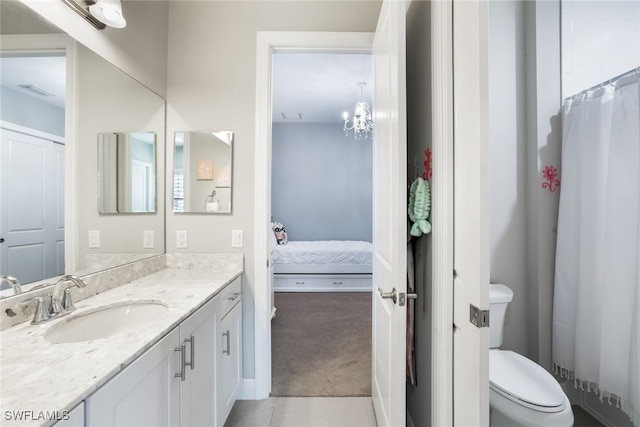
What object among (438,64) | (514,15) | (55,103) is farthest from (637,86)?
(55,103)

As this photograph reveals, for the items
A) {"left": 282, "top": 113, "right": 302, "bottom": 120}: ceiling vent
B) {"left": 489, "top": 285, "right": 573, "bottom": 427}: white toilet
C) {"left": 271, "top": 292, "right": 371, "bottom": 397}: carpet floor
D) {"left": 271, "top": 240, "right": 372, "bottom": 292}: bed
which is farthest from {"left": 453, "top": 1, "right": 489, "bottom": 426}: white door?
{"left": 282, "top": 113, "right": 302, "bottom": 120}: ceiling vent

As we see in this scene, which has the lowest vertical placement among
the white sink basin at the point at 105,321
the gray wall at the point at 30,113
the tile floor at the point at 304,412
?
the tile floor at the point at 304,412

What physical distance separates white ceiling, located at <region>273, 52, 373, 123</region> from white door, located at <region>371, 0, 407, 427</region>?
50.9 inches

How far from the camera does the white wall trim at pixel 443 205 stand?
3.21 feet

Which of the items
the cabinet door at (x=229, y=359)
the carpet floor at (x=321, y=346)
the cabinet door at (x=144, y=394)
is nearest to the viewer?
the cabinet door at (x=144, y=394)

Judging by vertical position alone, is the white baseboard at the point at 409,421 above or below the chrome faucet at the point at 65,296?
below

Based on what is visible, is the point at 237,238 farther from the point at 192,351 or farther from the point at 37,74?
the point at 37,74

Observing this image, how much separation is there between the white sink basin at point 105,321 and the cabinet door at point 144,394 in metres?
0.19

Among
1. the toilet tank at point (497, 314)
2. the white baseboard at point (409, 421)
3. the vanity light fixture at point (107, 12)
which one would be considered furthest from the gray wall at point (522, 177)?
the vanity light fixture at point (107, 12)

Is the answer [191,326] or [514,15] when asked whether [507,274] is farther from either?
[191,326]

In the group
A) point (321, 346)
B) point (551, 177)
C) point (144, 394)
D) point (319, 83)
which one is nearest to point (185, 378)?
point (144, 394)

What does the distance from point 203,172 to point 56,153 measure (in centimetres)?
75

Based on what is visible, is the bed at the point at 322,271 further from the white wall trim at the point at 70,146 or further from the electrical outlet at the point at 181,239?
the white wall trim at the point at 70,146

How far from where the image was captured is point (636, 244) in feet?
4.22
